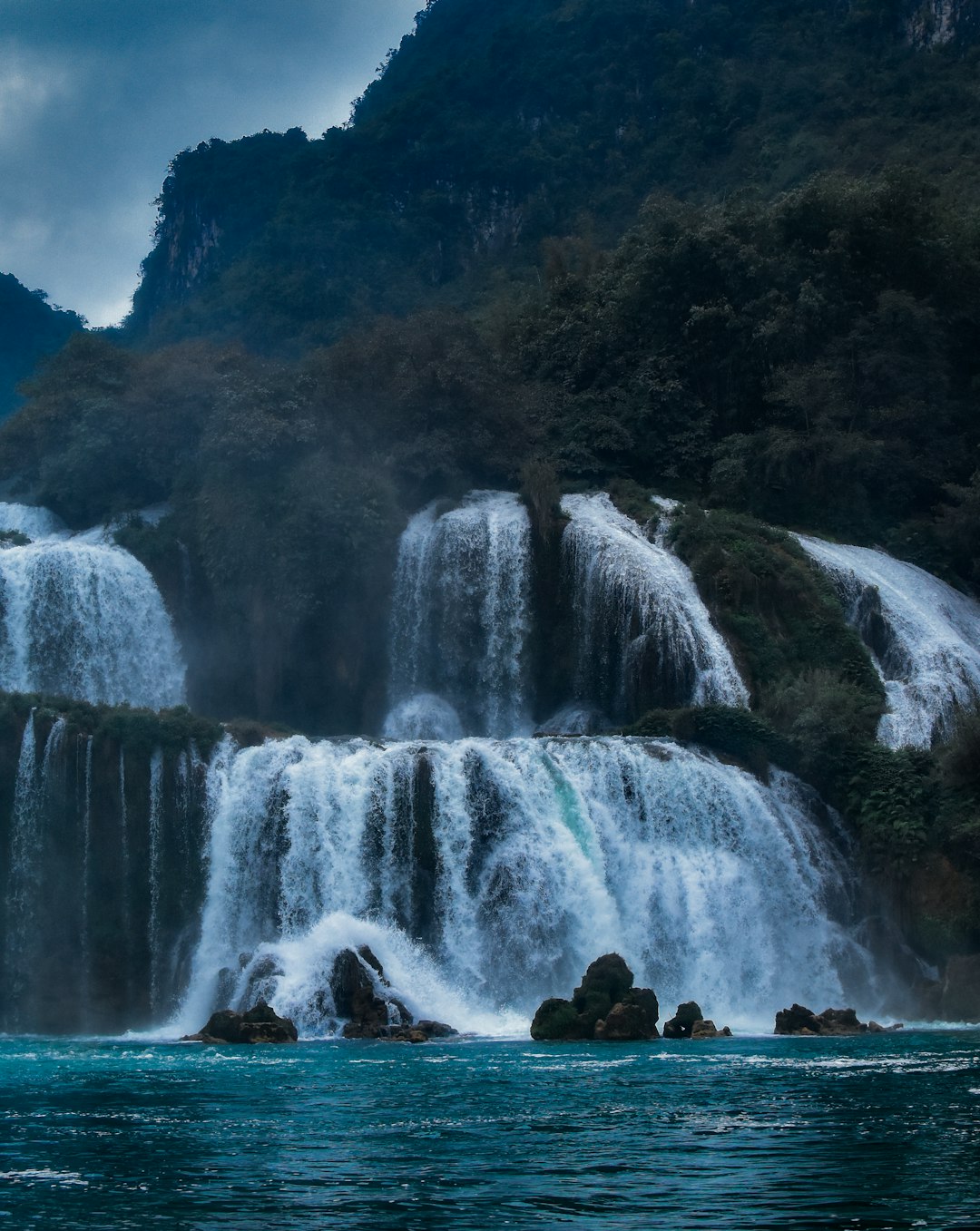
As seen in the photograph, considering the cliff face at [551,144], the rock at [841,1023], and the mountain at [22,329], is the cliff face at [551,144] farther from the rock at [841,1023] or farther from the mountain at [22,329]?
the rock at [841,1023]

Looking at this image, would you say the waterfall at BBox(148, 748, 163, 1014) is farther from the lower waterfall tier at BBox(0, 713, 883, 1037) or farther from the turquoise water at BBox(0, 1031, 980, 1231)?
the turquoise water at BBox(0, 1031, 980, 1231)

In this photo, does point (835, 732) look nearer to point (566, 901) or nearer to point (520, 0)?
point (566, 901)

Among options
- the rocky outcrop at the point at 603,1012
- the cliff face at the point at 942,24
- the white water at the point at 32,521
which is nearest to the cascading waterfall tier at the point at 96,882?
the rocky outcrop at the point at 603,1012

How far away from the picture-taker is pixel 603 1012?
23812 millimetres

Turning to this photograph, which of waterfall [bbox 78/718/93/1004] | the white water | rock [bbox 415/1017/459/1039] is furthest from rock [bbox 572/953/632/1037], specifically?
the white water

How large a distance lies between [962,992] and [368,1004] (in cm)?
1035

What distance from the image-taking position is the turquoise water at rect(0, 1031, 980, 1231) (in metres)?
10.9

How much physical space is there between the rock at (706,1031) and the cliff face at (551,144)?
58564 mm

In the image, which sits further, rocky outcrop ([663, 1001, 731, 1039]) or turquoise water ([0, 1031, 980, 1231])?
rocky outcrop ([663, 1001, 731, 1039])

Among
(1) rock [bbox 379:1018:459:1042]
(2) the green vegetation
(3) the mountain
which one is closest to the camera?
(1) rock [bbox 379:1018:459:1042]

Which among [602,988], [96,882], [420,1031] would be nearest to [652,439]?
[96,882]

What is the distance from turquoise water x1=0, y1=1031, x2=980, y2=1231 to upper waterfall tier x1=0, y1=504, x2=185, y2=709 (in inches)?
698

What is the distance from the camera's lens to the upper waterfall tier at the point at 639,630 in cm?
3575

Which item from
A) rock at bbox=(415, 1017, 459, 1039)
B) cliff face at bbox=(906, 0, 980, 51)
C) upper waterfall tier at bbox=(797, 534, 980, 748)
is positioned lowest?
rock at bbox=(415, 1017, 459, 1039)
